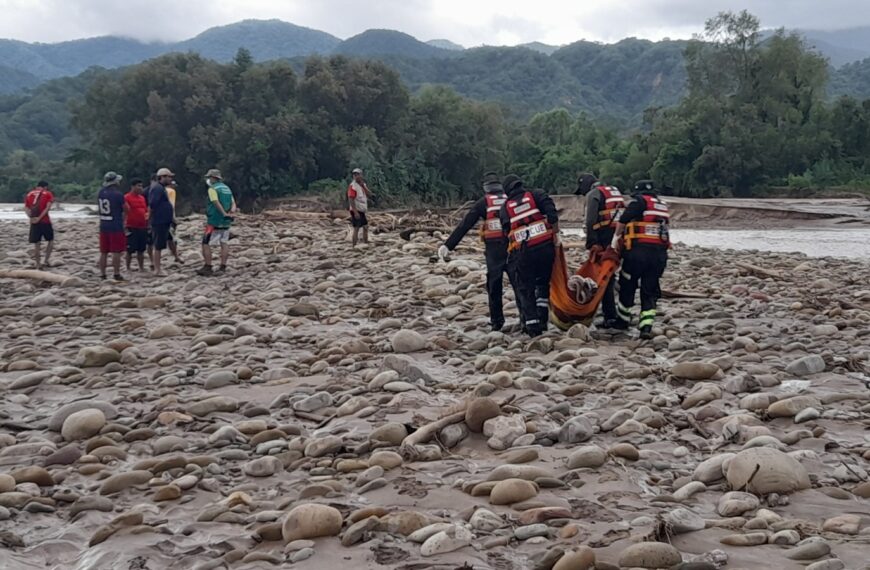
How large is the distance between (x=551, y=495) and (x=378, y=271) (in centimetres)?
1048

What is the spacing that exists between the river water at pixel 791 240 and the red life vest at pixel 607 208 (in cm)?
1233

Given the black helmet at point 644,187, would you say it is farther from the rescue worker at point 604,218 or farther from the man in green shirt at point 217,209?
the man in green shirt at point 217,209

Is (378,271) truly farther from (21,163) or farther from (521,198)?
(21,163)

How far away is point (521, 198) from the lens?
8516 millimetres

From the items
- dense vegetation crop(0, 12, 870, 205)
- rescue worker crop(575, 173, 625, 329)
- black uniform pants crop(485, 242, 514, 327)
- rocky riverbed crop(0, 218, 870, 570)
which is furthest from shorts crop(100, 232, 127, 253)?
dense vegetation crop(0, 12, 870, 205)

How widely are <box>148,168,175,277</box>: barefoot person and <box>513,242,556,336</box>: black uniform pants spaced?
7.24 m

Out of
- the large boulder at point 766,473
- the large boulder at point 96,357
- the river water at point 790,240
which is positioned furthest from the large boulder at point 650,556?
the river water at point 790,240

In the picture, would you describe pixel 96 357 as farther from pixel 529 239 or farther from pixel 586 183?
pixel 586 183

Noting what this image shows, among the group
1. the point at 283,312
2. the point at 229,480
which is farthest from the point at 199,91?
the point at 229,480

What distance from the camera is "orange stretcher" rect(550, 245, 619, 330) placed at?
344 inches

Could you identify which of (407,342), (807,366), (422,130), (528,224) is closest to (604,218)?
(528,224)

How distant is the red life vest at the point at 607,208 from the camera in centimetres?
908

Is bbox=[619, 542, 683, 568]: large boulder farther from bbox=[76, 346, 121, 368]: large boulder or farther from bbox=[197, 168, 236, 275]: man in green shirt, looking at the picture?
bbox=[197, 168, 236, 275]: man in green shirt

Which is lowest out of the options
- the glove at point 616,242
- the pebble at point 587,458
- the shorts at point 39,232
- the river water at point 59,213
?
the river water at point 59,213
